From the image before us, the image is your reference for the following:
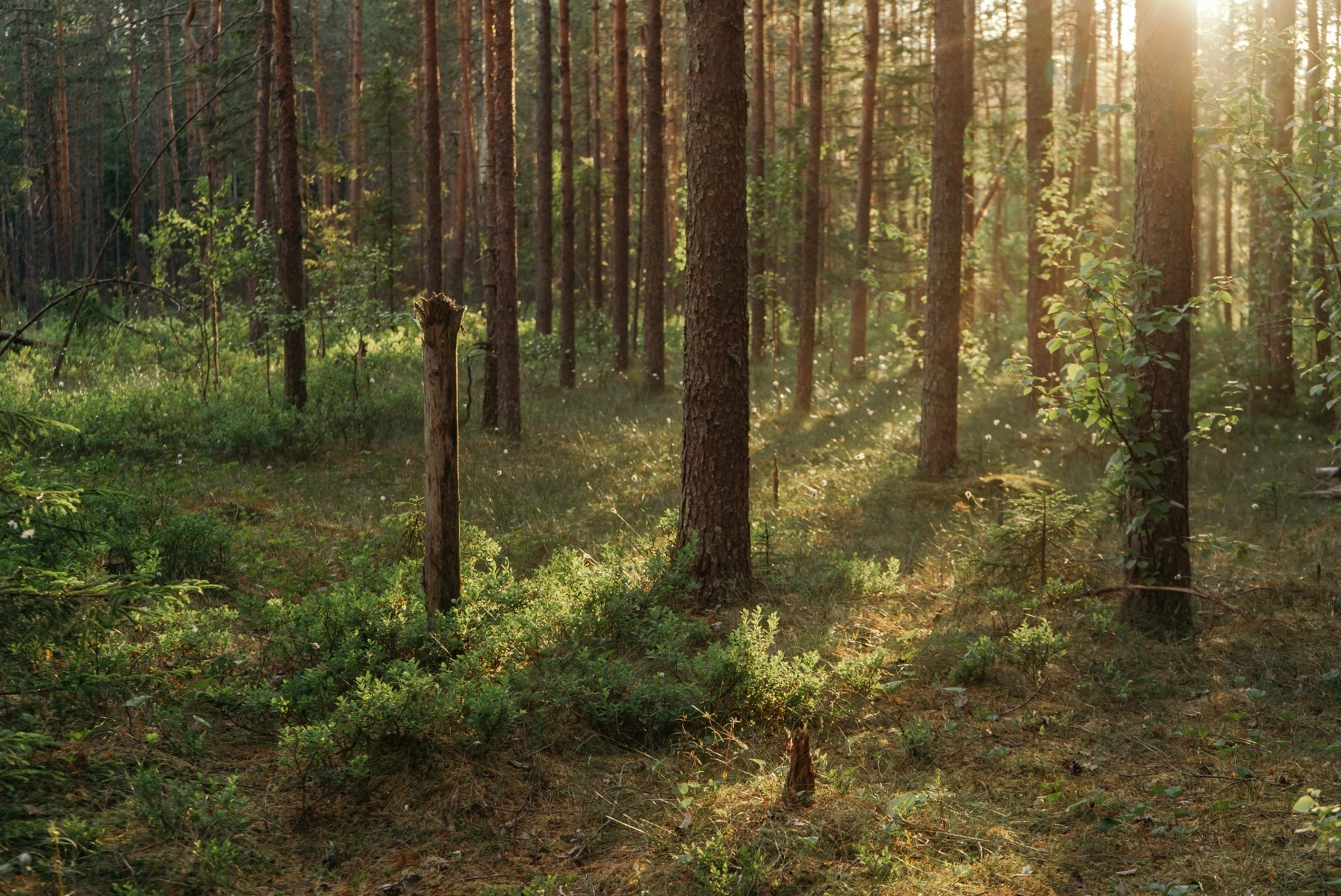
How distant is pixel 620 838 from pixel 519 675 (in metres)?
1.43

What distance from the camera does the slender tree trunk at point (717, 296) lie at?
7.06m

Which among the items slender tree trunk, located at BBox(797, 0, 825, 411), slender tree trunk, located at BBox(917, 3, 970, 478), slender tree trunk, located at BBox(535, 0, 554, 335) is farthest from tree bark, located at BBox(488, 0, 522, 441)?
slender tree trunk, located at BBox(917, 3, 970, 478)

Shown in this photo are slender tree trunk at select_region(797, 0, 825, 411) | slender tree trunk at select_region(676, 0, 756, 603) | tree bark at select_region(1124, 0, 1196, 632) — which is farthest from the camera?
slender tree trunk at select_region(797, 0, 825, 411)

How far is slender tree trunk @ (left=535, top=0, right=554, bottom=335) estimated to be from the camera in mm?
17719

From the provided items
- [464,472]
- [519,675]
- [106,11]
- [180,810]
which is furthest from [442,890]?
[106,11]

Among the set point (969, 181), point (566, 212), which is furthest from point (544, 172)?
point (969, 181)

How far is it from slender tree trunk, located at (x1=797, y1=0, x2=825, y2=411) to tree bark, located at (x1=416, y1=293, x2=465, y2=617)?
1089 cm

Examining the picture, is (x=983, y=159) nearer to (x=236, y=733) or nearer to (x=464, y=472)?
(x=464, y=472)

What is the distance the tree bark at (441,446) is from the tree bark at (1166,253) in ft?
14.9

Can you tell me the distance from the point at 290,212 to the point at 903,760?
→ 12.4 meters

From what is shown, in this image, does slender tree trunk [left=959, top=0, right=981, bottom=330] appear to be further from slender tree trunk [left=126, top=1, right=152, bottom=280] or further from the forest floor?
slender tree trunk [left=126, top=1, right=152, bottom=280]

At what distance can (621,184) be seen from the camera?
19656 mm

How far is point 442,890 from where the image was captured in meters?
3.89

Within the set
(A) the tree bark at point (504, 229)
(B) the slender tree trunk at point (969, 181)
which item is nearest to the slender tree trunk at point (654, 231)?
(A) the tree bark at point (504, 229)
